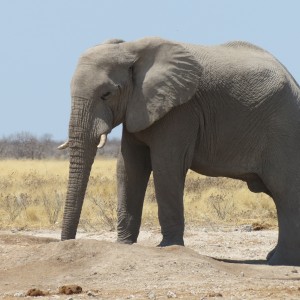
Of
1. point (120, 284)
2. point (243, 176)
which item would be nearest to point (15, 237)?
point (243, 176)

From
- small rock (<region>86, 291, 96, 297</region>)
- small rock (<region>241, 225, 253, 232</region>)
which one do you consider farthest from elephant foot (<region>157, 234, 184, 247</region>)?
small rock (<region>241, 225, 253, 232</region>)

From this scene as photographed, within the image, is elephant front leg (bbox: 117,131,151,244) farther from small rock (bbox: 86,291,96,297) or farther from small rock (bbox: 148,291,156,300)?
small rock (bbox: 148,291,156,300)

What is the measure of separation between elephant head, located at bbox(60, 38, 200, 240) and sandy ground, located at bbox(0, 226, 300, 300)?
915mm

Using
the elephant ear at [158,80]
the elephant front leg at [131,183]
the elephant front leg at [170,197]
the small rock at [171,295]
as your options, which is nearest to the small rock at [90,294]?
the small rock at [171,295]

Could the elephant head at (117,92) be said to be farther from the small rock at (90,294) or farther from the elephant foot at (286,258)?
the small rock at (90,294)

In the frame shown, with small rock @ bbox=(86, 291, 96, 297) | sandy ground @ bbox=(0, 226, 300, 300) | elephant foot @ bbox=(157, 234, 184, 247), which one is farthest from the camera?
elephant foot @ bbox=(157, 234, 184, 247)

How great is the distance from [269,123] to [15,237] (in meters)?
3.55

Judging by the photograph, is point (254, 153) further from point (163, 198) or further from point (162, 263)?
point (162, 263)

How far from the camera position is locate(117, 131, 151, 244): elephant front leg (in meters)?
13.3

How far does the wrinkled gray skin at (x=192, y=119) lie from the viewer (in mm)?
12789

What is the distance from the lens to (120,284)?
1057 centimetres

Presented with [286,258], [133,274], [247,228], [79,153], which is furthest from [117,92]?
[247,228]

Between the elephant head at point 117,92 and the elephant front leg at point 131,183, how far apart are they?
393mm

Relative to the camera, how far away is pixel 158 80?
513 inches
